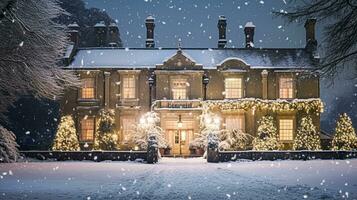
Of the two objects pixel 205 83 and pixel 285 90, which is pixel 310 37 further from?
pixel 205 83

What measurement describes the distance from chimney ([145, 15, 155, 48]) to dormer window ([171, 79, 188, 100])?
6.30 meters

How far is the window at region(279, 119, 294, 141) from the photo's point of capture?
3659 centimetres

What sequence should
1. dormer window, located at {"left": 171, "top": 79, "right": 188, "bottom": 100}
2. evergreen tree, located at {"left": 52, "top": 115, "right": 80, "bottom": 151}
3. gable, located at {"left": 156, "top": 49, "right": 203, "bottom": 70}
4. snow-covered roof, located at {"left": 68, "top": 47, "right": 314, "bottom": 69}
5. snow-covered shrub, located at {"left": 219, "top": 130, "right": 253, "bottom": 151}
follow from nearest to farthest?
evergreen tree, located at {"left": 52, "top": 115, "right": 80, "bottom": 151}, snow-covered shrub, located at {"left": 219, "top": 130, "right": 253, "bottom": 151}, gable, located at {"left": 156, "top": 49, "right": 203, "bottom": 70}, dormer window, located at {"left": 171, "top": 79, "right": 188, "bottom": 100}, snow-covered roof, located at {"left": 68, "top": 47, "right": 314, "bottom": 69}

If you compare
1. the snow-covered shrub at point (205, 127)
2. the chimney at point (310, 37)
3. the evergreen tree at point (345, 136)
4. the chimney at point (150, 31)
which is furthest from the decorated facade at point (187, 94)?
the chimney at point (150, 31)

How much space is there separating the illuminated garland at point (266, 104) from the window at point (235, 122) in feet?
2.24

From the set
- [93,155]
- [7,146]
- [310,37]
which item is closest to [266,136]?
[310,37]

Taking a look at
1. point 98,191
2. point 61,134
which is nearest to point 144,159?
point 61,134

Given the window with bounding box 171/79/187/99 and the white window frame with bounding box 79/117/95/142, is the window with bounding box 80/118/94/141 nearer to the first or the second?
the white window frame with bounding box 79/117/95/142

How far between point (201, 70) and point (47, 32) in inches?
742

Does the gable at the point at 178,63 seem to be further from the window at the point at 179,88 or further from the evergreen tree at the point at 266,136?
the evergreen tree at the point at 266,136

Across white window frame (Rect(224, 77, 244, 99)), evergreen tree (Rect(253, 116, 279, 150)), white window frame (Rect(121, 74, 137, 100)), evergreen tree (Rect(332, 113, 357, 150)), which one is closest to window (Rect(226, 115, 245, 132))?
evergreen tree (Rect(253, 116, 279, 150))

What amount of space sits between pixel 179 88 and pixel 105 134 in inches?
255

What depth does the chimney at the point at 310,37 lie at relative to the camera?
38938 millimetres

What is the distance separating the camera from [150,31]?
41.1m
